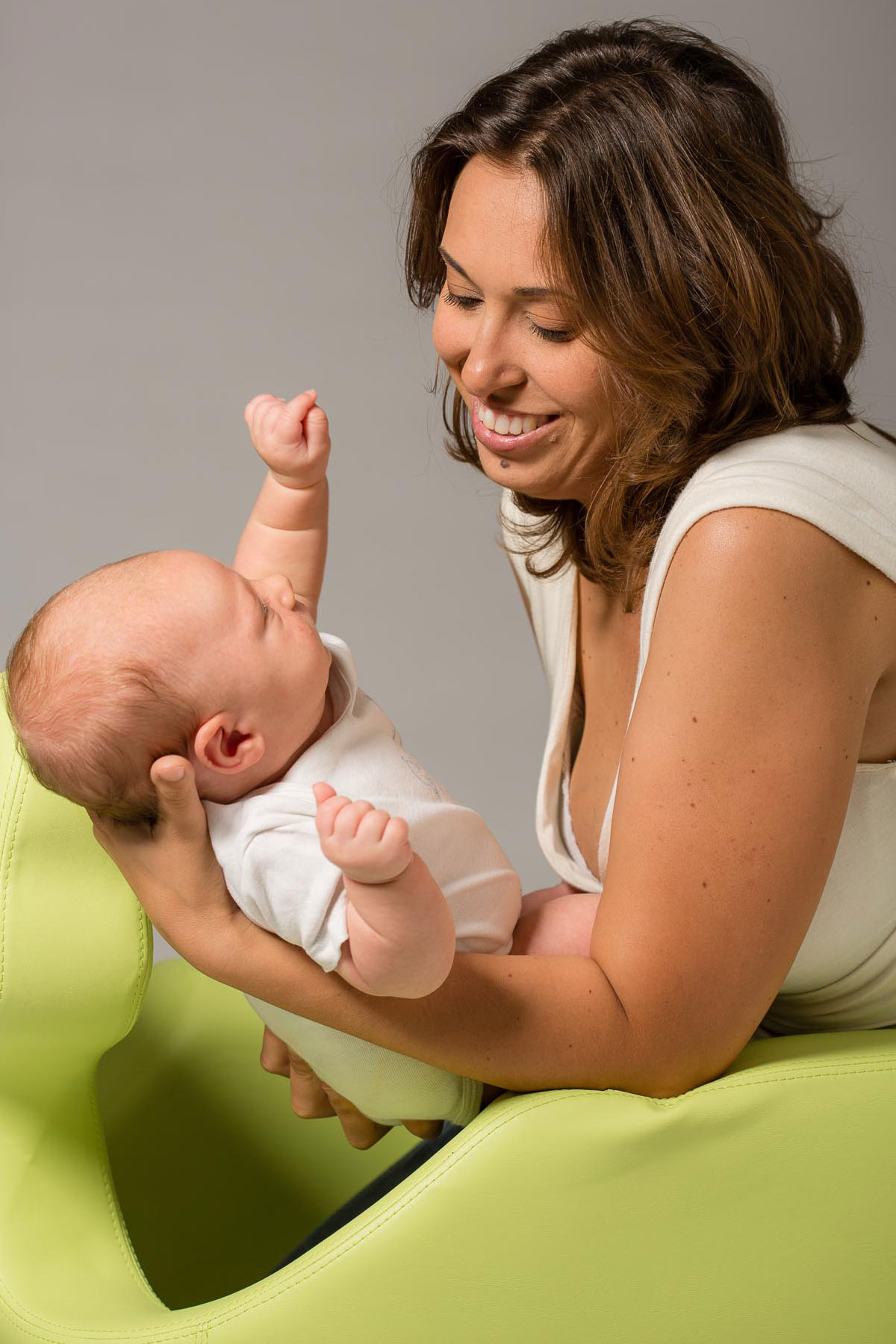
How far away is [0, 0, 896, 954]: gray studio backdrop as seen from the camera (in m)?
3.40

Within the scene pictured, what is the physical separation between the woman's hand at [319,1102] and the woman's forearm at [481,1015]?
217 millimetres

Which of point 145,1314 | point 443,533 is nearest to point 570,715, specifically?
point 145,1314

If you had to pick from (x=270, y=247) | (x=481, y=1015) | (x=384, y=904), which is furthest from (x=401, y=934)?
(x=270, y=247)

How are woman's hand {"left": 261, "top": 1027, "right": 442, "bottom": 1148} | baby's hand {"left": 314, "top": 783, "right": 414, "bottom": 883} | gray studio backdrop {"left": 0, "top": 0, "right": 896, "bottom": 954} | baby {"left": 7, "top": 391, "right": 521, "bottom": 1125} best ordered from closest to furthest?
1. baby's hand {"left": 314, "top": 783, "right": 414, "bottom": 883}
2. baby {"left": 7, "top": 391, "right": 521, "bottom": 1125}
3. woman's hand {"left": 261, "top": 1027, "right": 442, "bottom": 1148}
4. gray studio backdrop {"left": 0, "top": 0, "right": 896, "bottom": 954}

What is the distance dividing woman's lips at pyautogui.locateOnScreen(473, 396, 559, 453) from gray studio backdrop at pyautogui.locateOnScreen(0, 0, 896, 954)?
173 centimetres

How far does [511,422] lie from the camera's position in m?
1.74

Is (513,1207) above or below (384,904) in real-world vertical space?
below

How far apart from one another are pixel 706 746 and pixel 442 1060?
1.32 feet

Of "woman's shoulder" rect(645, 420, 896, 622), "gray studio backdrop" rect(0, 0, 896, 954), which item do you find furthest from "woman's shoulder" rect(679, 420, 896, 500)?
"gray studio backdrop" rect(0, 0, 896, 954)

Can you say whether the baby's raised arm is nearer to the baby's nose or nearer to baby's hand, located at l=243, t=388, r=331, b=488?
baby's hand, located at l=243, t=388, r=331, b=488

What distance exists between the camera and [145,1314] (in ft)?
5.18

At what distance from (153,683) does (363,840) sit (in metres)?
0.32

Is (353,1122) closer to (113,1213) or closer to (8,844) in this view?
(113,1213)

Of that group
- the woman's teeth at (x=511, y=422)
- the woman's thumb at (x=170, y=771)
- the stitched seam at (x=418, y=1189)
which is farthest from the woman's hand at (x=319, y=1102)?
the woman's teeth at (x=511, y=422)
